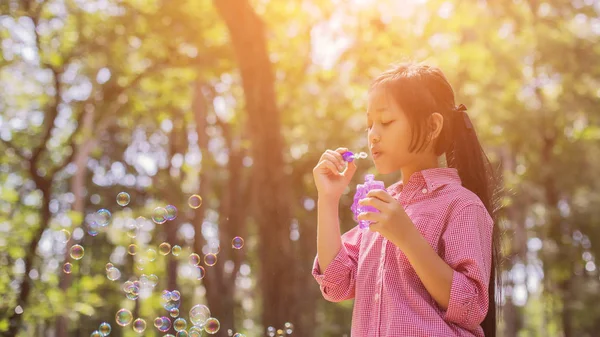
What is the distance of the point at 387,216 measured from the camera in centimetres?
195

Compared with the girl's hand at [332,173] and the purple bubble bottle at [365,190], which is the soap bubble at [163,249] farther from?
the purple bubble bottle at [365,190]

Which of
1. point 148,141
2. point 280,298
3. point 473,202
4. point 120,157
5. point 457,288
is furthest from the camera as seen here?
point 120,157

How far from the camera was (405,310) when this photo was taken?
2.05 metres

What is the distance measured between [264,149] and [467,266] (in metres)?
5.53

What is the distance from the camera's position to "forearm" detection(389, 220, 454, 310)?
1959 mm

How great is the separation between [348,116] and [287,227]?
28.9 feet

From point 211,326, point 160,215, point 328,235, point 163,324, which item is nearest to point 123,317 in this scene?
point 163,324

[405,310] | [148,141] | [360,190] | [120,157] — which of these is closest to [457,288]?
[405,310]

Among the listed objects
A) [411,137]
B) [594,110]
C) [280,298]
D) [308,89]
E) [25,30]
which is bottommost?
[280,298]

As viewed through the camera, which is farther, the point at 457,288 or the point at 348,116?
the point at 348,116

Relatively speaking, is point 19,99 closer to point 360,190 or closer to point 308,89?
point 308,89

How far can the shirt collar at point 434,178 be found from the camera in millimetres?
2227

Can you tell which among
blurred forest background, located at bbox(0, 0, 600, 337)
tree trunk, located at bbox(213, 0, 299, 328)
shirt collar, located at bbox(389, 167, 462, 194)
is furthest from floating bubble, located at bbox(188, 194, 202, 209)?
shirt collar, located at bbox(389, 167, 462, 194)

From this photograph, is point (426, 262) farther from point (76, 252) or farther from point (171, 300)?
point (76, 252)
